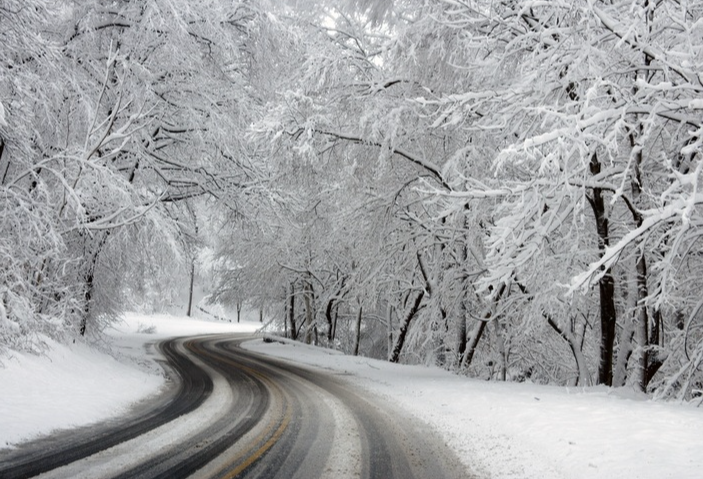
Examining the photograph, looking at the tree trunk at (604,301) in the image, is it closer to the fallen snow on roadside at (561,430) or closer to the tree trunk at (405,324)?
the fallen snow on roadside at (561,430)

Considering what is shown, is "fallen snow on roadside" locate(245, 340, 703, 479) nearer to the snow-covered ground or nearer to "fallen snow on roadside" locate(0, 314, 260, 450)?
the snow-covered ground

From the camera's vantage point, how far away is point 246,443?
7.59 meters

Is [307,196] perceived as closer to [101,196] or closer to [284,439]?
[101,196]

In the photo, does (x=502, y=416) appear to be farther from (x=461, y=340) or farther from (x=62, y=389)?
(x=62, y=389)

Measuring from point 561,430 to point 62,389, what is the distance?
9183 millimetres

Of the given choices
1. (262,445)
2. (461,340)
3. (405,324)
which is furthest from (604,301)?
(405,324)

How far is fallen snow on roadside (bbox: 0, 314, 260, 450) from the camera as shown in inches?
311

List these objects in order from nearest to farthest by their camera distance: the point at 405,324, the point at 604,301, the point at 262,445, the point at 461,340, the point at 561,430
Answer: the point at 262,445 < the point at 561,430 < the point at 604,301 < the point at 461,340 < the point at 405,324

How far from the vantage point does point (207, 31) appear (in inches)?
527

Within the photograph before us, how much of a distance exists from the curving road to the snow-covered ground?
57 cm

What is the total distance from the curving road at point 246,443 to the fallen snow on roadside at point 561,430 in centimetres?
64

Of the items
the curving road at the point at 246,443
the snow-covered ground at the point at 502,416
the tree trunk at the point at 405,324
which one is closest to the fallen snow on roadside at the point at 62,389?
the snow-covered ground at the point at 502,416

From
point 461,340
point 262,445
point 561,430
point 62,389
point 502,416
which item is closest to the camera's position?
point 262,445

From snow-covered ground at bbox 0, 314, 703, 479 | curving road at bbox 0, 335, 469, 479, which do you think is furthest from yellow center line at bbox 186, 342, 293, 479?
snow-covered ground at bbox 0, 314, 703, 479
